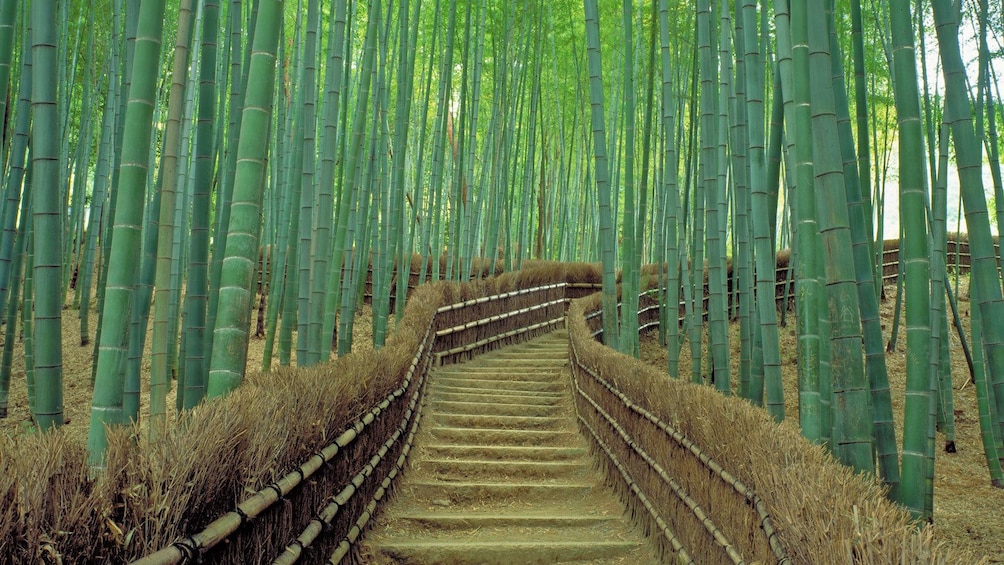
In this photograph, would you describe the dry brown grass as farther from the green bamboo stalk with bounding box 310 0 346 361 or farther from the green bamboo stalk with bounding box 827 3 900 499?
the green bamboo stalk with bounding box 310 0 346 361

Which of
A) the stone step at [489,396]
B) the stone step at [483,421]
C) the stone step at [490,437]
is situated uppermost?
the stone step at [489,396]

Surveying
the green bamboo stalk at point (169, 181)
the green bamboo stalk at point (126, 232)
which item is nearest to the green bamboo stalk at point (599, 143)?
the green bamboo stalk at point (169, 181)

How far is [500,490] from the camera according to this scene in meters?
3.97

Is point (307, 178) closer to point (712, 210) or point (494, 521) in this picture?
point (494, 521)

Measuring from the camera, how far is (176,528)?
1.42 metres

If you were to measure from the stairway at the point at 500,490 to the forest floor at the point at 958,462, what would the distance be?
1407mm

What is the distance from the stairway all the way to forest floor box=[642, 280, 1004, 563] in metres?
1.41

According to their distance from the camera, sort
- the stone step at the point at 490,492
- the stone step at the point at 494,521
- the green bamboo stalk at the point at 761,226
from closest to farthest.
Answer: the green bamboo stalk at the point at 761,226 < the stone step at the point at 494,521 < the stone step at the point at 490,492

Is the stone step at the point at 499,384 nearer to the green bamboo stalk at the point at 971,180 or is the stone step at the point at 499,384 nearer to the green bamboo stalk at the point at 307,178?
the green bamboo stalk at the point at 307,178

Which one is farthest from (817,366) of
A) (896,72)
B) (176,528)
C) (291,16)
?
(291,16)

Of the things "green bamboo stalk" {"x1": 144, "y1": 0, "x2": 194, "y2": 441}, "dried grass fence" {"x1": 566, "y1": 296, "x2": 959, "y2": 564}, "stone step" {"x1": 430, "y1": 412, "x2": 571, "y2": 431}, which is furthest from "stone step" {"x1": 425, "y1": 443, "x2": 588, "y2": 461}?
"green bamboo stalk" {"x1": 144, "y1": 0, "x2": 194, "y2": 441}

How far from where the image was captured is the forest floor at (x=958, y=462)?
11.6 ft

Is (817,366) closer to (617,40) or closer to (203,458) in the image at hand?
(203,458)

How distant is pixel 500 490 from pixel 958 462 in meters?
3.25
